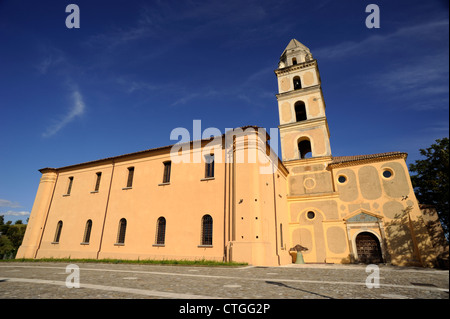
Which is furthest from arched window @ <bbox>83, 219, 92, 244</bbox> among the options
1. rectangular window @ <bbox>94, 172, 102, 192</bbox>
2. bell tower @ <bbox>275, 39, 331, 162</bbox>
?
bell tower @ <bbox>275, 39, 331, 162</bbox>

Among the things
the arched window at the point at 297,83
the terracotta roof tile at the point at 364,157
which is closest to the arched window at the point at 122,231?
the terracotta roof tile at the point at 364,157

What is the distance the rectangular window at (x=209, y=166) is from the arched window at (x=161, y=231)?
15.4 feet

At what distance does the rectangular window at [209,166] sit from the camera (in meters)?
16.3

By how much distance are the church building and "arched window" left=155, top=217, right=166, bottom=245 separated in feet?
0.24

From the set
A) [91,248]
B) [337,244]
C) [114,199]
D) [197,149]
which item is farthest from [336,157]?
[91,248]

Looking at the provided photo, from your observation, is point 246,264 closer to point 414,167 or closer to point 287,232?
point 287,232

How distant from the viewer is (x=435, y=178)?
19.0 meters

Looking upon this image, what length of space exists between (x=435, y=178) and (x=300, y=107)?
1337 cm

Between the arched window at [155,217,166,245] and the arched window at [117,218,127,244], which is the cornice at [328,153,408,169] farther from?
the arched window at [117,218,127,244]

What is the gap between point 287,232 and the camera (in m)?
19.5

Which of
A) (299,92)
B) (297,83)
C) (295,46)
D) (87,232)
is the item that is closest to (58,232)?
(87,232)

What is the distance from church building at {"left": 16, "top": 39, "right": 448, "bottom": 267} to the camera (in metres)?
14.7

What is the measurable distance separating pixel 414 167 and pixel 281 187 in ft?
43.6

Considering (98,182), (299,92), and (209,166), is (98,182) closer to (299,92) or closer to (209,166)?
(209,166)
